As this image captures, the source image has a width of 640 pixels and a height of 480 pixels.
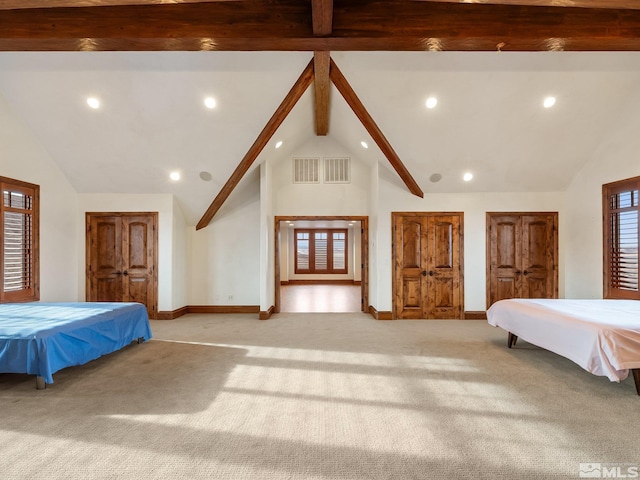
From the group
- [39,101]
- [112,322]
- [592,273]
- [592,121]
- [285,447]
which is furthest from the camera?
[592,273]

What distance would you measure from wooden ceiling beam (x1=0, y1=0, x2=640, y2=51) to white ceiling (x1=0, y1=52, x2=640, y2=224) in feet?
2.47

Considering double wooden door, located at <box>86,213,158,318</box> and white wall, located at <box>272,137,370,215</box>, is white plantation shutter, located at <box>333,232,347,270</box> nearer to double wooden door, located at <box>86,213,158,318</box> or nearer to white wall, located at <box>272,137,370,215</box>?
white wall, located at <box>272,137,370,215</box>

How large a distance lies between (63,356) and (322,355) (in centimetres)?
248

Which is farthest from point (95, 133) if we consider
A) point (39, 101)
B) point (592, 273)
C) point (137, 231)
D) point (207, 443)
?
point (592, 273)

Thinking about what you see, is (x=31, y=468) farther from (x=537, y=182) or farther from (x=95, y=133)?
(x=537, y=182)

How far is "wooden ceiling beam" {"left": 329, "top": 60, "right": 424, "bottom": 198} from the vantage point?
4645 millimetres

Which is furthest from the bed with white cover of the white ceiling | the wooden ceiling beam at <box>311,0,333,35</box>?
the wooden ceiling beam at <box>311,0,333,35</box>

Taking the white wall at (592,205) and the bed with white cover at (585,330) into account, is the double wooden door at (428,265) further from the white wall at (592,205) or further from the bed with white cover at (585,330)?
the bed with white cover at (585,330)

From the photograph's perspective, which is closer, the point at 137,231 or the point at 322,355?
the point at 322,355

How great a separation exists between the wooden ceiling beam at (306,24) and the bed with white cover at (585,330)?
2632mm

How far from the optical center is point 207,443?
228cm

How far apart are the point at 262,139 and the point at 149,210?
8.72 feet

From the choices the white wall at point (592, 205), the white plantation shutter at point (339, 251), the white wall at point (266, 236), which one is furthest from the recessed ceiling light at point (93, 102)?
the white plantation shutter at point (339, 251)

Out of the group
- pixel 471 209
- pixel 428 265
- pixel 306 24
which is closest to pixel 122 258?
pixel 306 24
